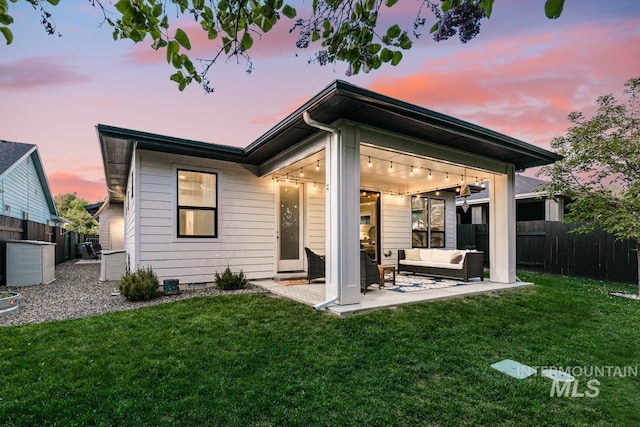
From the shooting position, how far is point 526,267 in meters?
10.2

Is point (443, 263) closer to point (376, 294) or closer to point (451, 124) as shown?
point (376, 294)

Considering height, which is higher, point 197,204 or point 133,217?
point 197,204

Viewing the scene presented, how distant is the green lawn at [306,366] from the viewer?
7.39 ft

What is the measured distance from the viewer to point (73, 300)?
5574 millimetres

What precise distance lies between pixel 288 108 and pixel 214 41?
684 cm

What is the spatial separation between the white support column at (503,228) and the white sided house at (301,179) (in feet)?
0.08

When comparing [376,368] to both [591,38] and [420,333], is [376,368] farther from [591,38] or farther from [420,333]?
[591,38]

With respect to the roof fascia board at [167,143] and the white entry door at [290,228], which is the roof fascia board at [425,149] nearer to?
the roof fascia board at [167,143]

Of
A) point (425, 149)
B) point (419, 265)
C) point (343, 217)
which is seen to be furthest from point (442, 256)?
point (343, 217)

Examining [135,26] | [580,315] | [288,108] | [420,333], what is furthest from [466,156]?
[135,26]

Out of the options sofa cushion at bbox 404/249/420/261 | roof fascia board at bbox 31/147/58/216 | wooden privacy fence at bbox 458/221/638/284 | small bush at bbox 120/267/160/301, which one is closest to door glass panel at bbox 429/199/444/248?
sofa cushion at bbox 404/249/420/261

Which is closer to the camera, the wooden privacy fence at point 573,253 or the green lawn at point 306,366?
the green lawn at point 306,366

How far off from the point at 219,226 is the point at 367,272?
350 cm

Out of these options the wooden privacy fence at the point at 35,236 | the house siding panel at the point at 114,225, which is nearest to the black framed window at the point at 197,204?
the wooden privacy fence at the point at 35,236
